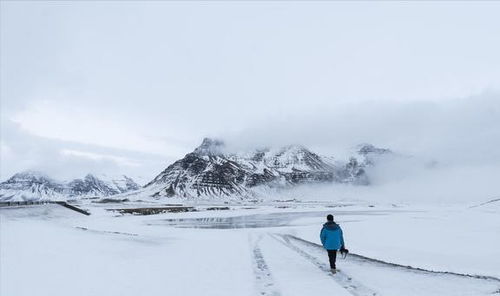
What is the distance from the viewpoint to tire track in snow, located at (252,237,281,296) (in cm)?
1449

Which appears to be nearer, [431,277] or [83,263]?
[431,277]

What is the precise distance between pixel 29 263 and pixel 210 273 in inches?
376

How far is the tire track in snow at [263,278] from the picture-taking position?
47.5 feet

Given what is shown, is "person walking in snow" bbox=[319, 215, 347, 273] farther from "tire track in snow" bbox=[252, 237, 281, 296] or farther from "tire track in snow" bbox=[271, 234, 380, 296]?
"tire track in snow" bbox=[252, 237, 281, 296]

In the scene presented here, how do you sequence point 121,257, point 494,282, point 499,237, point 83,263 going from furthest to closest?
point 499,237 < point 121,257 < point 83,263 < point 494,282

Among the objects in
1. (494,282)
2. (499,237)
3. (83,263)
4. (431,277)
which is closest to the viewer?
(494,282)

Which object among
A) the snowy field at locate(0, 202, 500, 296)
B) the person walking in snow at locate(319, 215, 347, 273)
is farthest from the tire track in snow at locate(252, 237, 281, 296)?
the person walking in snow at locate(319, 215, 347, 273)

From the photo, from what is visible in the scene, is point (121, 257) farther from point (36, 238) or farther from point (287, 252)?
point (36, 238)

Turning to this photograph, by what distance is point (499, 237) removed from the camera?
32.6 m

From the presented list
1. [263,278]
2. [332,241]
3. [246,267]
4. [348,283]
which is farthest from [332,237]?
[246,267]

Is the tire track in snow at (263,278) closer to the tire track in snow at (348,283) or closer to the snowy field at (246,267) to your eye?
the snowy field at (246,267)

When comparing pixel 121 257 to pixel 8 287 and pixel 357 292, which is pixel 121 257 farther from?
pixel 357 292

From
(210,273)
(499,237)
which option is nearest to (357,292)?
(210,273)

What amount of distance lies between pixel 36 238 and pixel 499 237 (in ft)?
110
